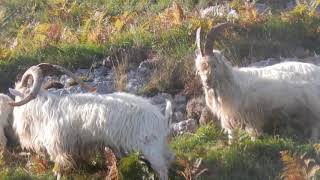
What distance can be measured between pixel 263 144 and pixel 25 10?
11.7 m

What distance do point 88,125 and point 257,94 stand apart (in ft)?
8.37

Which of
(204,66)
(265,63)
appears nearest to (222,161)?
(204,66)

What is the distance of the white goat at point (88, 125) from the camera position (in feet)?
26.2

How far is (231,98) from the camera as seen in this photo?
9.48m

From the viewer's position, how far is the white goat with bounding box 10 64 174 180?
797 centimetres

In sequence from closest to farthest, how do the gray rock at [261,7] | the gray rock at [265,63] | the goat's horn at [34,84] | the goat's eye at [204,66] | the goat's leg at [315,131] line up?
the goat's horn at [34,84] < the goat's eye at [204,66] < the goat's leg at [315,131] < the gray rock at [265,63] < the gray rock at [261,7]

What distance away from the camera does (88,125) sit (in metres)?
8.19

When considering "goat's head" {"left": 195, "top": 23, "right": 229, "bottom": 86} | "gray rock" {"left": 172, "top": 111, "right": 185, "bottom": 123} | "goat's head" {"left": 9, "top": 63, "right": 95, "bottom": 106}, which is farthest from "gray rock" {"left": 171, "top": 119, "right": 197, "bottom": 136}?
"goat's head" {"left": 9, "top": 63, "right": 95, "bottom": 106}

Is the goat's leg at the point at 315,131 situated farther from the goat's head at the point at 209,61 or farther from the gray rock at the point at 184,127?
the gray rock at the point at 184,127

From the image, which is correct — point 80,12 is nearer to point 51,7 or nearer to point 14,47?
point 51,7

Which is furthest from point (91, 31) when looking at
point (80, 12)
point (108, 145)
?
point (108, 145)

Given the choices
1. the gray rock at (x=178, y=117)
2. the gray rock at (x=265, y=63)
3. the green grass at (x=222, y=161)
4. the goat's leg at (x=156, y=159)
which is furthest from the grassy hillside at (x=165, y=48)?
the gray rock at (x=178, y=117)

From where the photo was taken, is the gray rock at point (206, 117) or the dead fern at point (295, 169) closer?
the dead fern at point (295, 169)

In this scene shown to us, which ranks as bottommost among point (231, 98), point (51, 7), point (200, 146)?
point (200, 146)
